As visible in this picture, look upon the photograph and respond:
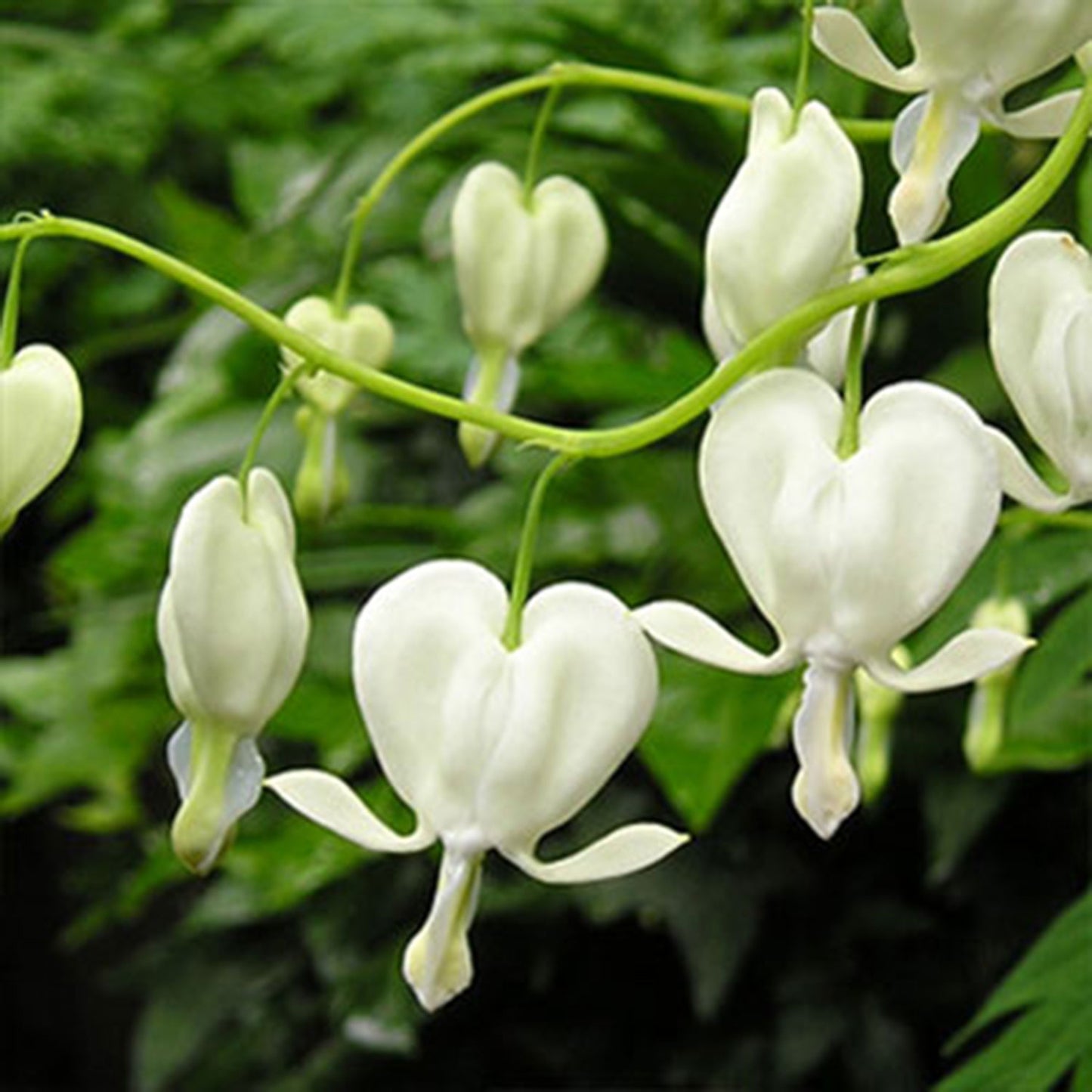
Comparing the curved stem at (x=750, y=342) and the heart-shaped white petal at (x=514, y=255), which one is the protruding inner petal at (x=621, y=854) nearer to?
the curved stem at (x=750, y=342)

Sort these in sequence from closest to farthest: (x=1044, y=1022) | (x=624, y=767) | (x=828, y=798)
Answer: (x=828, y=798) → (x=1044, y=1022) → (x=624, y=767)

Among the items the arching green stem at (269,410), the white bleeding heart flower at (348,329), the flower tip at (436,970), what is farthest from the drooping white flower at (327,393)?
the flower tip at (436,970)

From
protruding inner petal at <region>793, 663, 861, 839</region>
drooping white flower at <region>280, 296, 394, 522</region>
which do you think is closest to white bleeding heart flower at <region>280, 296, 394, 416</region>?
drooping white flower at <region>280, 296, 394, 522</region>

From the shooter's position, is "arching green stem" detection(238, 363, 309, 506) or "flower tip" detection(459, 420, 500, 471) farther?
"flower tip" detection(459, 420, 500, 471)

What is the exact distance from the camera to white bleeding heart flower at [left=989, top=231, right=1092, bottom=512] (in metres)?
0.48

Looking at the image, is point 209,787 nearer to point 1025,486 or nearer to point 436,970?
point 436,970

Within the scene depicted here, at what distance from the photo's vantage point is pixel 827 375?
581 millimetres

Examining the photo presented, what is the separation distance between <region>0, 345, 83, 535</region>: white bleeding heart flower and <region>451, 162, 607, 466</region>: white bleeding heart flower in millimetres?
211

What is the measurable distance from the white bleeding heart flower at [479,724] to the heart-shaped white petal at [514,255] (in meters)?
0.25

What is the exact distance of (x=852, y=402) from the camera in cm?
47

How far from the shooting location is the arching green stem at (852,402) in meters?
0.47

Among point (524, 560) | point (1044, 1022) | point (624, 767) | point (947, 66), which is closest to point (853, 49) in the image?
point (947, 66)

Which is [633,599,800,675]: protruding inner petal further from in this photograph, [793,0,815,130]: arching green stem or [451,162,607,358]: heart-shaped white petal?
[451,162,607,358]: heart-shaped white petal

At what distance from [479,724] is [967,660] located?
11 cm
